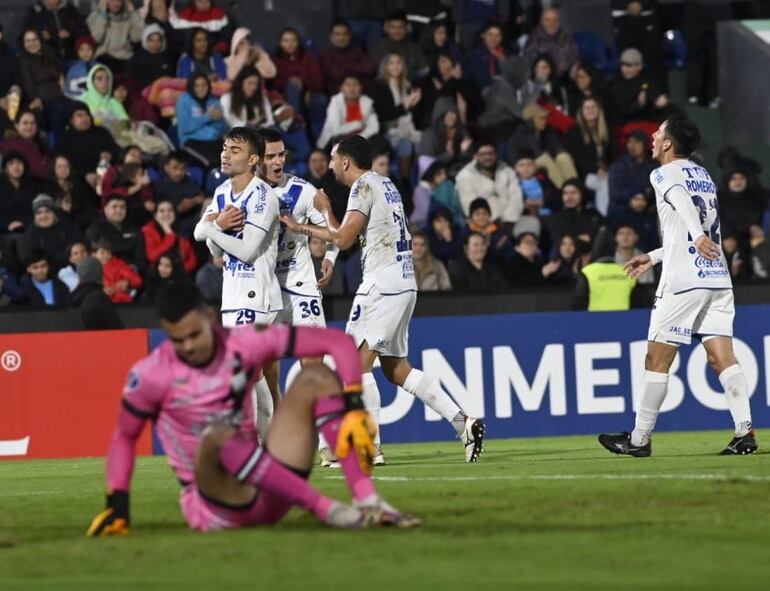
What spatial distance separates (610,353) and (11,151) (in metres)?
7.18

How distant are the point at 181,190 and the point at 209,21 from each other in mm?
3190

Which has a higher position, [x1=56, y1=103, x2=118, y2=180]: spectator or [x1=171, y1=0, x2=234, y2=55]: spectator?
[x1=171, y1=0, x2=234, y2=55]: spectator

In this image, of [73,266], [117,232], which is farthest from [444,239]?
[73,266]

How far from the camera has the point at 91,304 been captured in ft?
56.3

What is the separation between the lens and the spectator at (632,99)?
22297 mm

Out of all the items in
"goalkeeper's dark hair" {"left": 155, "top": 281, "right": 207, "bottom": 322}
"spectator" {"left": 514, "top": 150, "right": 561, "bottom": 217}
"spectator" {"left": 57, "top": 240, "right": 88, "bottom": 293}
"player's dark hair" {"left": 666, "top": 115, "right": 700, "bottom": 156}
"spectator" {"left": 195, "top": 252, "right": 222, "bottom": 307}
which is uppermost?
"player's dark hair" {"left": 666, "top": 115, "right": 700, "bottom": 156}

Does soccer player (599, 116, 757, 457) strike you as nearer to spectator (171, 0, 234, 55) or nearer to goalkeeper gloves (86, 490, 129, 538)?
goalkeeper gloves (86, 490, 129, 538)

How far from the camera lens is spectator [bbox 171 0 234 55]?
852 inches

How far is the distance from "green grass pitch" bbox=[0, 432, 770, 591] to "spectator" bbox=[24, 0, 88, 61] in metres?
10.8

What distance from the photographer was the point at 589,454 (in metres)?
13.3

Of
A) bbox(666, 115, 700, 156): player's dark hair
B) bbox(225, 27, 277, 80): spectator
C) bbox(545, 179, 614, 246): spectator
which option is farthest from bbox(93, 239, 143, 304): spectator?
bbox(666, 115, 700, 156): player's dark hair

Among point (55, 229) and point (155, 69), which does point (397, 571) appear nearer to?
point (55, 229)

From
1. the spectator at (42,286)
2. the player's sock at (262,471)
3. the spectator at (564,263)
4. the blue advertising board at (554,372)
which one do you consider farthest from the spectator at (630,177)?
the player's sock at (262,471)

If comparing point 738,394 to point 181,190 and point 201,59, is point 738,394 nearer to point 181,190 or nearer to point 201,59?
point 181,190
